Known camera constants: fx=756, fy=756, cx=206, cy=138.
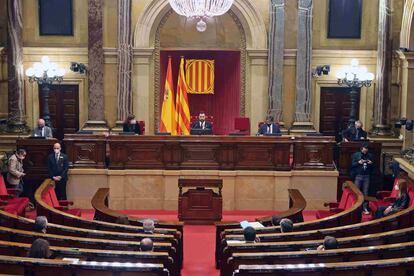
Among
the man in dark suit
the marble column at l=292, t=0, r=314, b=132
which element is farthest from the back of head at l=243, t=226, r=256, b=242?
the marble column at l=292, t=0, r=314, b=132

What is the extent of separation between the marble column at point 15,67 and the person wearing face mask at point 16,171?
3926mm

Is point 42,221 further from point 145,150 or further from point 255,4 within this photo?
point 255,4

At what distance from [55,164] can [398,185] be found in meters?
6.02

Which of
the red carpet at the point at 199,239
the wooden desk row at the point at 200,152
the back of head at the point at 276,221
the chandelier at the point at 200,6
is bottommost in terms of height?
the red carpet at the point at 199,239

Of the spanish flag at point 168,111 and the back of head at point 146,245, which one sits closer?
the back of head at point 146,245

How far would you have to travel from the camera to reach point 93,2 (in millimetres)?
17000

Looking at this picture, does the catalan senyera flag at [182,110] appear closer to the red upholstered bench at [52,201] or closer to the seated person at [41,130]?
the seated person at [41,130]

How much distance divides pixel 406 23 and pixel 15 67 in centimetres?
881

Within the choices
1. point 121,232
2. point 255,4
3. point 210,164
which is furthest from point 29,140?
point 255,4

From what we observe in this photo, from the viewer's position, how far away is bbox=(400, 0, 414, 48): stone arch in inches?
643

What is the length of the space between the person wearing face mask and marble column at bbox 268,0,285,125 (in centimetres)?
626

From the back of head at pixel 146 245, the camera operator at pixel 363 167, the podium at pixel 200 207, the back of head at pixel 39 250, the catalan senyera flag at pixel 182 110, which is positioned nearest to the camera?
the back of head at pixel 39 250

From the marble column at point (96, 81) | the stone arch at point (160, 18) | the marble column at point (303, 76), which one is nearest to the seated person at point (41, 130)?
the marble column at point (96, 81)

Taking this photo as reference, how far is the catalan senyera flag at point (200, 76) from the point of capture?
18625 mm
